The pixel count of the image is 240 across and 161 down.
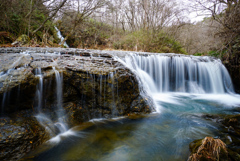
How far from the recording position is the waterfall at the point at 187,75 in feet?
23.0

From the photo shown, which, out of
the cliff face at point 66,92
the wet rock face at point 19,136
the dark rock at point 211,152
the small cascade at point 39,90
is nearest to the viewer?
the dark rock at point 211,152

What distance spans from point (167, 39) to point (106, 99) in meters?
11.2

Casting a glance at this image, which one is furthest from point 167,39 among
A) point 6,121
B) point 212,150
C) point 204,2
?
point 6,121

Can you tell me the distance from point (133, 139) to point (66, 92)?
2043 millimetres

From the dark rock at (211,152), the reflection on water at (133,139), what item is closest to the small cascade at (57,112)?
the reflection on water at (133,139)

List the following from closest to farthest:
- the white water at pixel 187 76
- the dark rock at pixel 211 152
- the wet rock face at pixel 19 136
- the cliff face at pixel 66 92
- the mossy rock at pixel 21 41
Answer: the dark rock at pixel 211 152 → the wet rock face at pixel 19 136 → the cliff face at pixel 66 92 → the white water at pixel 187 76 → the mossy rock at pixel 21 41

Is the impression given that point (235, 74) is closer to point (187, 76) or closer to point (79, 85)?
point (187, 76)

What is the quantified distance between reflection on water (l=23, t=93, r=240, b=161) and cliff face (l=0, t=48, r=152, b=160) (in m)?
0.32

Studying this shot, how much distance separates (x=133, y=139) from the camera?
2826 mm

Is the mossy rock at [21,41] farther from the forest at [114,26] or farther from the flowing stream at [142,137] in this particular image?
the flowing stream at [142,137]

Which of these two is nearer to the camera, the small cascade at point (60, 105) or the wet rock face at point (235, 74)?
the small cascade at point (60, 105)

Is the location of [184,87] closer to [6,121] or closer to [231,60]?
[231,60]

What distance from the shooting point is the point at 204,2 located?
4.37 meters

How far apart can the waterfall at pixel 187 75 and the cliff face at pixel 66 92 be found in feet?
10.6
